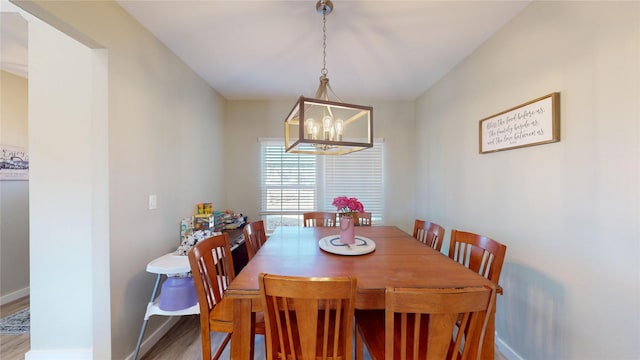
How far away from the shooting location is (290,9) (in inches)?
66.8

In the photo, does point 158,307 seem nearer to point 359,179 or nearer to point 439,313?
point 439,313

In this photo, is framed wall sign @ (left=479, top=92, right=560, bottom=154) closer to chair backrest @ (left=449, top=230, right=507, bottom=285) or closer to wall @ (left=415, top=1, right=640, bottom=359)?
wall @ (left=415, top=1, right=640, bottom=359)

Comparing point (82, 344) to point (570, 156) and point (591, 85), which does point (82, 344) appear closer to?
point (570, 156)

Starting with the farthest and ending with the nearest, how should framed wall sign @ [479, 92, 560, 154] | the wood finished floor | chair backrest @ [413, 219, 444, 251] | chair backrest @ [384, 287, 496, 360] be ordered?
chair backrest @ [413, 219, 444, 251] → the wood finished floor → framed wall sign @ [479, 92, 560, 154] → chair backrest @ [384, 287, 496, 360]

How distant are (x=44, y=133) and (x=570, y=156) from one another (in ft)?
11.7

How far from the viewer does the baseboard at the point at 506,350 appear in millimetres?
1785

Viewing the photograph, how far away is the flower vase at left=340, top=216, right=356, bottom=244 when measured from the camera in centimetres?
181

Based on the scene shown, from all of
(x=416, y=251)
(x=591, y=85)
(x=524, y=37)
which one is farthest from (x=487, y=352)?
(x=524, y=37)

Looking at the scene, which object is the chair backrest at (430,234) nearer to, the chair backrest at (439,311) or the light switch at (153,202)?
the chair backrest at (439,311)

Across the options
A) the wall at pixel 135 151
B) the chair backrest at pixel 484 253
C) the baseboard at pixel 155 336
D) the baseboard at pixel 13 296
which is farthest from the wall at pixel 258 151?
the baseboard at pixel 13 296

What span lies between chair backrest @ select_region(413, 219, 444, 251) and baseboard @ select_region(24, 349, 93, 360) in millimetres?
2819

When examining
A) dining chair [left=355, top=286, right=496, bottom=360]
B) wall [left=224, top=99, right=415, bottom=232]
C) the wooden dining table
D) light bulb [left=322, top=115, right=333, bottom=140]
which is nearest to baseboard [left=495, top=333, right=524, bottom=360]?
the wooden dining table

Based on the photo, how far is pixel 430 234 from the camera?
6.83 feet

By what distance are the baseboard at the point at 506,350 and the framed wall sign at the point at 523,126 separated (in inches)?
62.5
